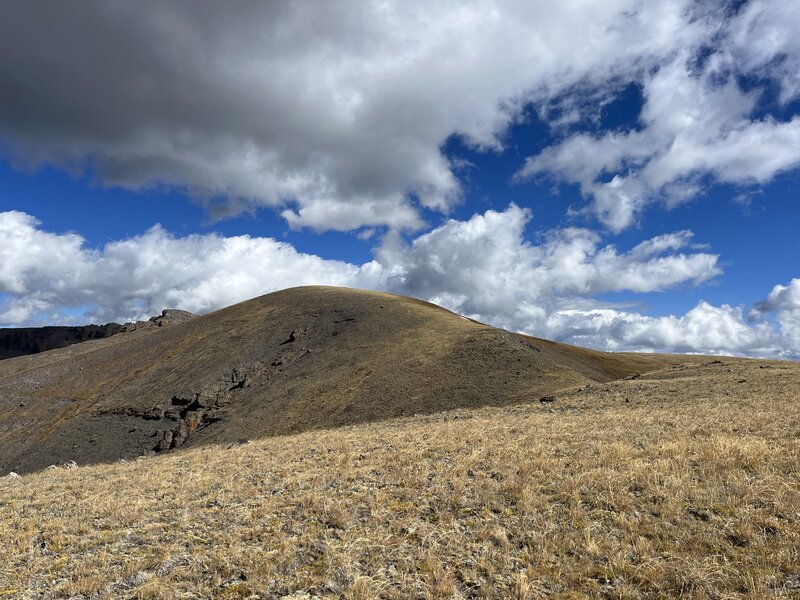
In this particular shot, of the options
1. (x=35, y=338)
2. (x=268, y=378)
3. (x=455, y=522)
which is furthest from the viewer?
(x=35, y=338)

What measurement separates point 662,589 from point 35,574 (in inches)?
420

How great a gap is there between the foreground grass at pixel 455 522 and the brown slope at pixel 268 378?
57.5 feet

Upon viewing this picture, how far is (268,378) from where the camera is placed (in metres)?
49.7

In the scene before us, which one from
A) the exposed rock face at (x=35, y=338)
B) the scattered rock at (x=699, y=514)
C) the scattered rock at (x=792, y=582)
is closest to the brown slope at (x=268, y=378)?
the scattered rock at (x=699, y=514)

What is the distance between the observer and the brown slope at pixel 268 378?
36.0 m

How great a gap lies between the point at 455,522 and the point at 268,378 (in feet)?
A: 141

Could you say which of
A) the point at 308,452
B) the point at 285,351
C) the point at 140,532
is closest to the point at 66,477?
the point at 308,452

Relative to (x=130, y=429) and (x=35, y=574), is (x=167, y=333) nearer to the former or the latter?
(x=130, y=429)

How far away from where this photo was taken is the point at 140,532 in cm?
Answer: 1055

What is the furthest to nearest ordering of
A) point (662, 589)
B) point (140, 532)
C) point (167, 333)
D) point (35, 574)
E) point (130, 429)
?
point (167, 333), point (130, 429), point (140, 532), point (35, 574), point (662, 589)

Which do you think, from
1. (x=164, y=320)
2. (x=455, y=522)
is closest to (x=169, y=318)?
(x=164, y=320)

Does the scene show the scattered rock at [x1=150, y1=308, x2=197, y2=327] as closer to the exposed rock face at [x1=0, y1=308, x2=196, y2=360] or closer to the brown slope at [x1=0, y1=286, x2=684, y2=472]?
the brown slope at [x1=0, y1=286, x2=684, y2=472]

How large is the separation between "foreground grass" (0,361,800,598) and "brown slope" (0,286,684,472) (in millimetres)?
17540

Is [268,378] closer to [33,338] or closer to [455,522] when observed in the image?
[455,522]
